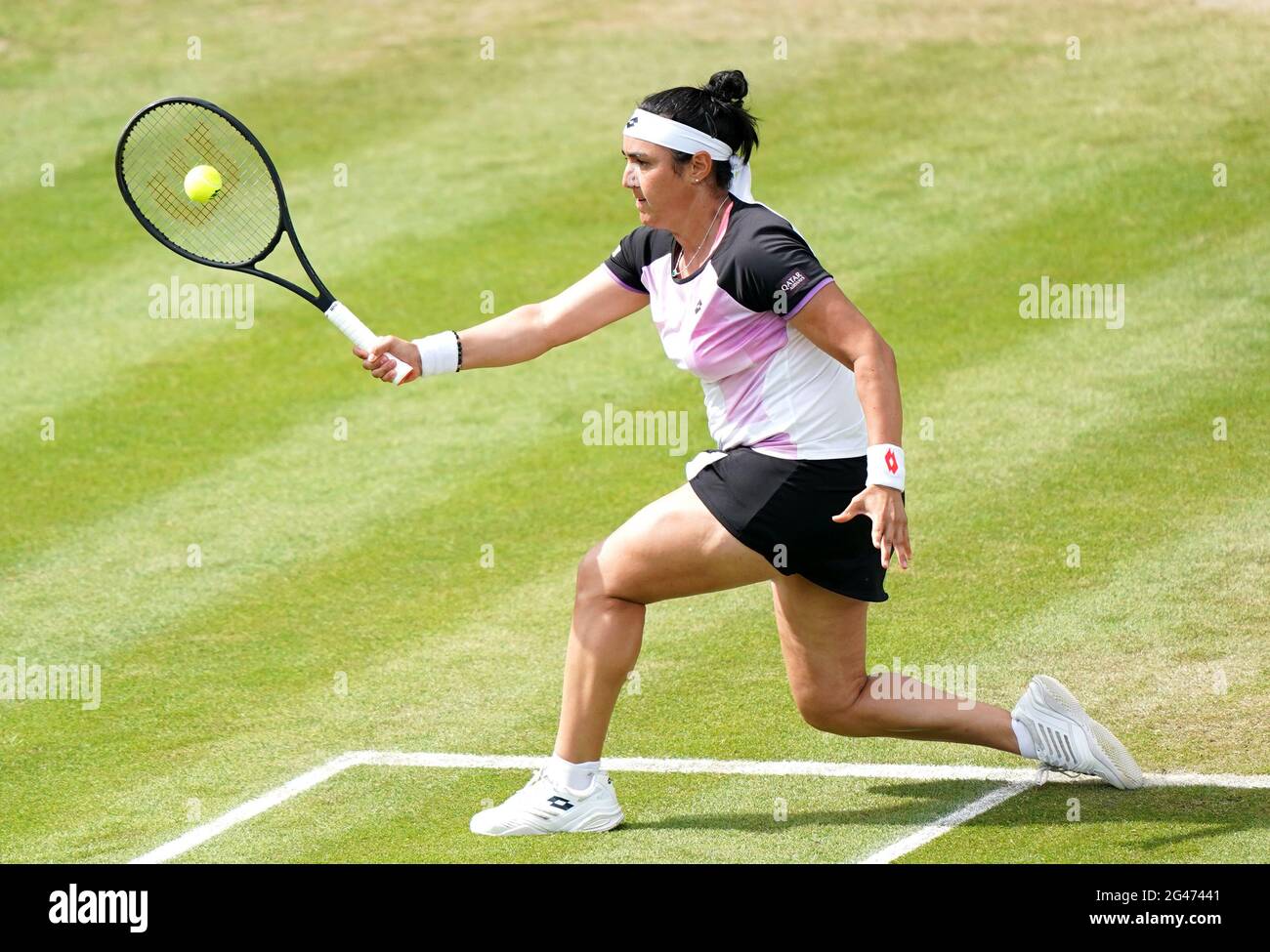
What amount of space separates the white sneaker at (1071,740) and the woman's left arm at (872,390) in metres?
1.09

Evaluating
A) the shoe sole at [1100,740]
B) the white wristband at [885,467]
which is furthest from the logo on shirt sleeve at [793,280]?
the shoe sole at [1100,740]

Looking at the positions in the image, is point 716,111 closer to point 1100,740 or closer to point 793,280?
point 793,280

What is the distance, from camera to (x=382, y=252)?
12859mm

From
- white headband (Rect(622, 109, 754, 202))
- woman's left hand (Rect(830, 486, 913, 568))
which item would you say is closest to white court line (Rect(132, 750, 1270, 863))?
woman's left hand (Rect(830, 486, 913, 568))

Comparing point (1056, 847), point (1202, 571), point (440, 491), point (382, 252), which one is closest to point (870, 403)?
point (1056, 847)

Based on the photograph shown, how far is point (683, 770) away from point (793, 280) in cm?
194

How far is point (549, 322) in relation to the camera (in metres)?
6.87

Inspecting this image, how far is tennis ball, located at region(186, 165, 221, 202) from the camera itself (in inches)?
286

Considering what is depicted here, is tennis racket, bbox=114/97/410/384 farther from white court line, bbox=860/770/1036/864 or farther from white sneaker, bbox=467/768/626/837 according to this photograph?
white court line, bbox=860/770/1036/864

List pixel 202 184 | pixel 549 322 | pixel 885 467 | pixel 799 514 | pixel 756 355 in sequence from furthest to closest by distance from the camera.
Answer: pixel 202 184 < pixel 549 322 < pixel 756 355 < pixel 799 514 < pixel 885 467

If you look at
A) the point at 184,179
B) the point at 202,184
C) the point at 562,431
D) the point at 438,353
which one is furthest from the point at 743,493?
the point at 184,179

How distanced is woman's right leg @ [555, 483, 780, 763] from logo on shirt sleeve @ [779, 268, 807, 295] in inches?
30.2

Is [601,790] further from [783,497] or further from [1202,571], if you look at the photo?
[1202,571]

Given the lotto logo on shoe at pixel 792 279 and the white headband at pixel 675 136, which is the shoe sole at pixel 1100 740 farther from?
the white headband at pixel 675 136
